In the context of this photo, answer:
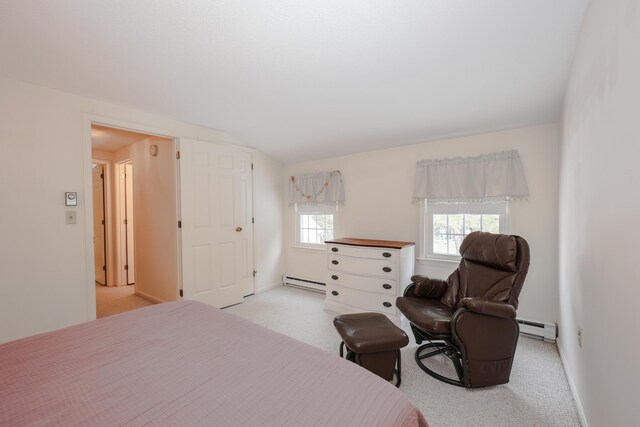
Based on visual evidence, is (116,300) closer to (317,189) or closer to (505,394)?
(317,189)

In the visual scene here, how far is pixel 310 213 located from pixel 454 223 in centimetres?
214

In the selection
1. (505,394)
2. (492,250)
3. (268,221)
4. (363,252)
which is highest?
(268,221)

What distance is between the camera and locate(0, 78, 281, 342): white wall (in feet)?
7.17

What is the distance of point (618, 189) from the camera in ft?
3.50

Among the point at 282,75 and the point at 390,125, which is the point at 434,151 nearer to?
the point at 390,125

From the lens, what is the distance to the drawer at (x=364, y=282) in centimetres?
304

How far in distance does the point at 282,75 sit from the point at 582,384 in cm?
292

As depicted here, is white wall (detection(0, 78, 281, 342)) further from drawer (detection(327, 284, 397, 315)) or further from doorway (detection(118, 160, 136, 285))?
drawer (detection(327, 284, 397, 315))

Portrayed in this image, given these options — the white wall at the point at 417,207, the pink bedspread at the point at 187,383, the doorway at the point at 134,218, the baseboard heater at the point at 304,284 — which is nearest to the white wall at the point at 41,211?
the doorway at the point at 134,218

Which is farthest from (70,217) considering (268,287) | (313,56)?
(268,287)

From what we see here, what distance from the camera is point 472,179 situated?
9.78ft

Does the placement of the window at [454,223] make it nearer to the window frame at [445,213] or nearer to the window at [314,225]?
the window frame at [445,213]

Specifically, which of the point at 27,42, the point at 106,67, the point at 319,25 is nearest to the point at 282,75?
the point at 319,25

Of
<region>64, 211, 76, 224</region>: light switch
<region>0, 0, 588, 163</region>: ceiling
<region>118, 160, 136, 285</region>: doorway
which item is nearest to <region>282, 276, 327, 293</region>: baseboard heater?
<region>0, 0, 588, 163</region>: ceiling
